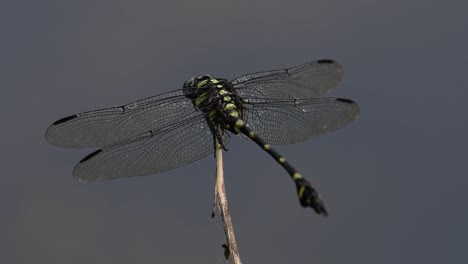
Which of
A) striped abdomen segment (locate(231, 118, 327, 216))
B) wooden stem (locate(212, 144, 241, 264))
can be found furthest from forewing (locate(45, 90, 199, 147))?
wooden stem (locate(212, 144, 241, 264))

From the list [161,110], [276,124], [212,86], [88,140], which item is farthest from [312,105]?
[88,140]

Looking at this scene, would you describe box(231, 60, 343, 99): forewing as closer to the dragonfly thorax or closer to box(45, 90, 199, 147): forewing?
the dragonfly thorax

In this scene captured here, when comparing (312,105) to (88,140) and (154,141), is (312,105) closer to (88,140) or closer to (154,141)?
(154,141)

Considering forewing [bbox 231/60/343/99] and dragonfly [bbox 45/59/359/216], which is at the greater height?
forewing [bbox 231/60/343/99]

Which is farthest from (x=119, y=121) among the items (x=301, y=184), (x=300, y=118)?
(x=301, y=184)

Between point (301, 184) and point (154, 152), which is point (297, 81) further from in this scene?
point (301, 184)

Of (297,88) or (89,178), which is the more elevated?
(297,88)

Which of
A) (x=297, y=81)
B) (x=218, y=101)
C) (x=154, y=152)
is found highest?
(x=297, y=81)
